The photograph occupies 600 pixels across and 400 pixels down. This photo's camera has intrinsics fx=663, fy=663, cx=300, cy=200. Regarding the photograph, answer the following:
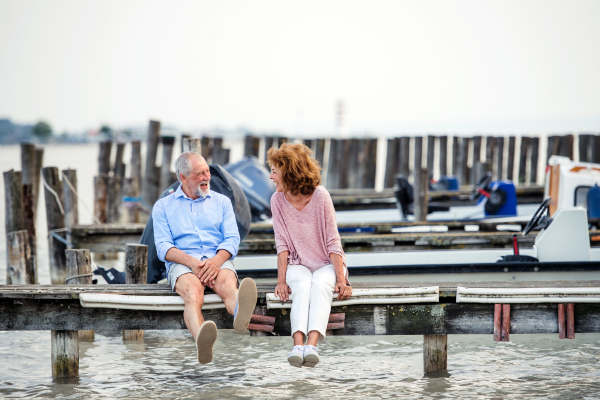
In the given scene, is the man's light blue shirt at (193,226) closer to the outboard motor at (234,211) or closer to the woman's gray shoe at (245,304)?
the woman's gray shoe at (245,304)

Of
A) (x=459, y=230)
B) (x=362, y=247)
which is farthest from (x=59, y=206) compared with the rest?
(x=459, y=230)

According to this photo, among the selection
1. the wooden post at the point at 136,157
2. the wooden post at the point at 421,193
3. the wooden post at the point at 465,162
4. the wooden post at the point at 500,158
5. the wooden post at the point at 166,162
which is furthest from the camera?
the wooden post at the point at 500,158

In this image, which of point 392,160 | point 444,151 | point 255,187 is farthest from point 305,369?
point 444,151

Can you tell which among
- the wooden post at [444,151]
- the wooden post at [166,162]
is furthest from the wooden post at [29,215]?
the wooden post at [444,151]

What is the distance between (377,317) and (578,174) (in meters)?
4.27

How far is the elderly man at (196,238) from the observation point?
4.70 meters

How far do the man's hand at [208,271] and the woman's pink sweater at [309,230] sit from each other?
48 centimetres

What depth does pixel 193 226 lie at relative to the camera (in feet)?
16.3

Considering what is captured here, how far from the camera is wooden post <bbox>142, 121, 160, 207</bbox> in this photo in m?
12.8

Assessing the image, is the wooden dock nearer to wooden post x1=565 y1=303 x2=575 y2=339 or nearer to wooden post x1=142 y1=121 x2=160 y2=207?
wooden post x1=565 y1=303 x2=575 y2=339

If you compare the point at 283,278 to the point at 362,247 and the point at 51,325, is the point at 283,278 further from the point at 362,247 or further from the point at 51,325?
the point at 362,247

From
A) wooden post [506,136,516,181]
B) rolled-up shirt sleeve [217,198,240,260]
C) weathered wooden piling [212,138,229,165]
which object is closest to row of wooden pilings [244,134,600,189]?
wooden post [506,136,516,181]

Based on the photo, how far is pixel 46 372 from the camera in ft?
18.8

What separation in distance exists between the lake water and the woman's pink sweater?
43.3 inches
